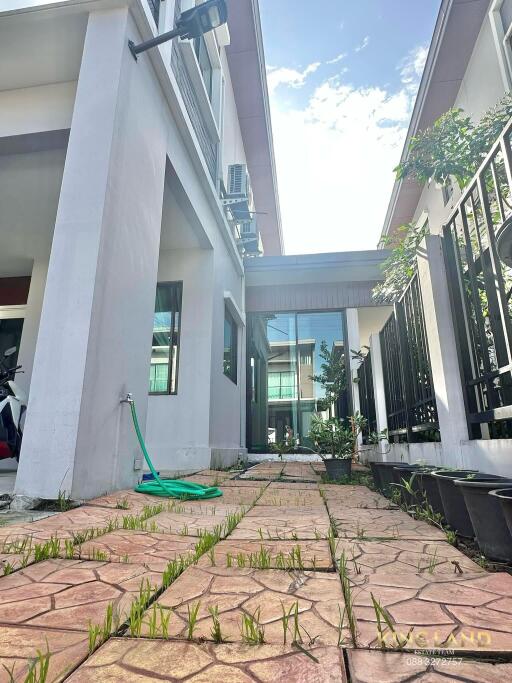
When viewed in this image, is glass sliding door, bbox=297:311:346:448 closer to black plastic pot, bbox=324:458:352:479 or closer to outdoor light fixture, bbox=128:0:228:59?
black plastic pot, bbox=324:458:352:479

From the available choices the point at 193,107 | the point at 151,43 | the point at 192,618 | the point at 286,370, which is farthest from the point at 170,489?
the point at 286,370

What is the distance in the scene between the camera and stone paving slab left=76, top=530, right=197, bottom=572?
1.31 meters

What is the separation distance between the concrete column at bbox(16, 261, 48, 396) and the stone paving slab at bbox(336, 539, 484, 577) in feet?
15.7

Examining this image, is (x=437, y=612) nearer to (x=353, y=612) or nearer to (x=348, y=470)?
(x=353, y=612)

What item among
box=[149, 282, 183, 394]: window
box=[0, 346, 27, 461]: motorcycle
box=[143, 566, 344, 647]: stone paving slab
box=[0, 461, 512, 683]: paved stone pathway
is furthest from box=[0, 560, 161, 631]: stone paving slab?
box=[149, 282, 183, 394]: window

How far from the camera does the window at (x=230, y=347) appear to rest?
653 centimetres

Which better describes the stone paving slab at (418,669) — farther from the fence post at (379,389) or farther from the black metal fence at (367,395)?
the black metal fence at (367,395)

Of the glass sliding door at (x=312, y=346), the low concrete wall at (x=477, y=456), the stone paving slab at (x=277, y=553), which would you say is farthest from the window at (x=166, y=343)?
the stone paving slab at (x=277, y=553)

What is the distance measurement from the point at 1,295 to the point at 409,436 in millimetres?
5714

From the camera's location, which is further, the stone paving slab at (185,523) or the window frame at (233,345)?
the window frame at (233,345)

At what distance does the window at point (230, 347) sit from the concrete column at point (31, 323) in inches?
106

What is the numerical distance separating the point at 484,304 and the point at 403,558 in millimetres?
1890

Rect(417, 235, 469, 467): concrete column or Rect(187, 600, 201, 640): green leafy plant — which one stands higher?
Rect(417, 235, 469, 467): concrete column

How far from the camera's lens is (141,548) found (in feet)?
4.76
